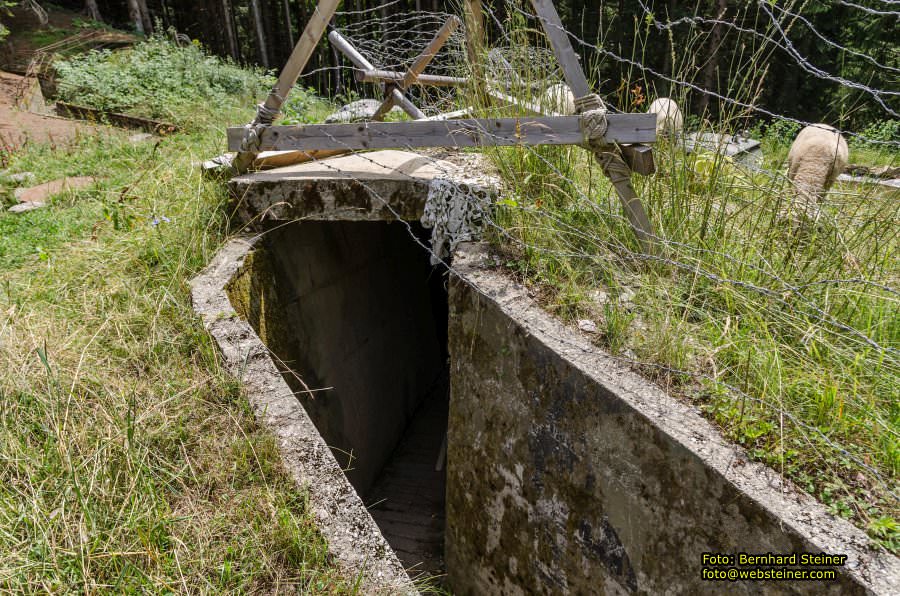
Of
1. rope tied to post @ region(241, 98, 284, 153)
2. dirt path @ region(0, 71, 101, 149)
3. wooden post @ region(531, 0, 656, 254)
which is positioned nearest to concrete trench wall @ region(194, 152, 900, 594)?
rope tied to post @ region(241, 98, 284, 153)

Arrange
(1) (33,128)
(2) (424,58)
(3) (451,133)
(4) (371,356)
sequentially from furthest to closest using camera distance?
(1) (33,128) → (4) (371,356) → (2) (424,58) → (3) (451,133)

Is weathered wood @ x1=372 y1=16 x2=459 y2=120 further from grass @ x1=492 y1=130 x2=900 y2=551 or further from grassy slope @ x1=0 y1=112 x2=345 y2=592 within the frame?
grassy slope @ x1=0 y1=112 x2=345 y2=592

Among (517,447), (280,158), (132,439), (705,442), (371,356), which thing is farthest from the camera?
(371,356)

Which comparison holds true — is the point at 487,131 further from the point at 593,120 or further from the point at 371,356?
the point at 371,356

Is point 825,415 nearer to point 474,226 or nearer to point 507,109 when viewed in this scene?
point 474,226

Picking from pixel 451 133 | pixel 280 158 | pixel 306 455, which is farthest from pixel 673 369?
pixel 280 158

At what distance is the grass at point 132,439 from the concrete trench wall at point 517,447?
142 millimetres

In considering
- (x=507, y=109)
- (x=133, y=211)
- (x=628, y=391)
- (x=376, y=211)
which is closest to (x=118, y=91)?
(x=133, y=211)

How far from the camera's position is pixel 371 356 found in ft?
16.7

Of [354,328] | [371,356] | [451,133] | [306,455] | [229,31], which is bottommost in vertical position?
[371,356]

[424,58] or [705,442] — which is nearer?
[705,442]

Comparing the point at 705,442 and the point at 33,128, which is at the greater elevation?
the point at 33,128

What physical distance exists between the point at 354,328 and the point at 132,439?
285 centimetres

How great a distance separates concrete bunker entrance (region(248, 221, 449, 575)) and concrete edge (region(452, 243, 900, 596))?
0.63 meters
